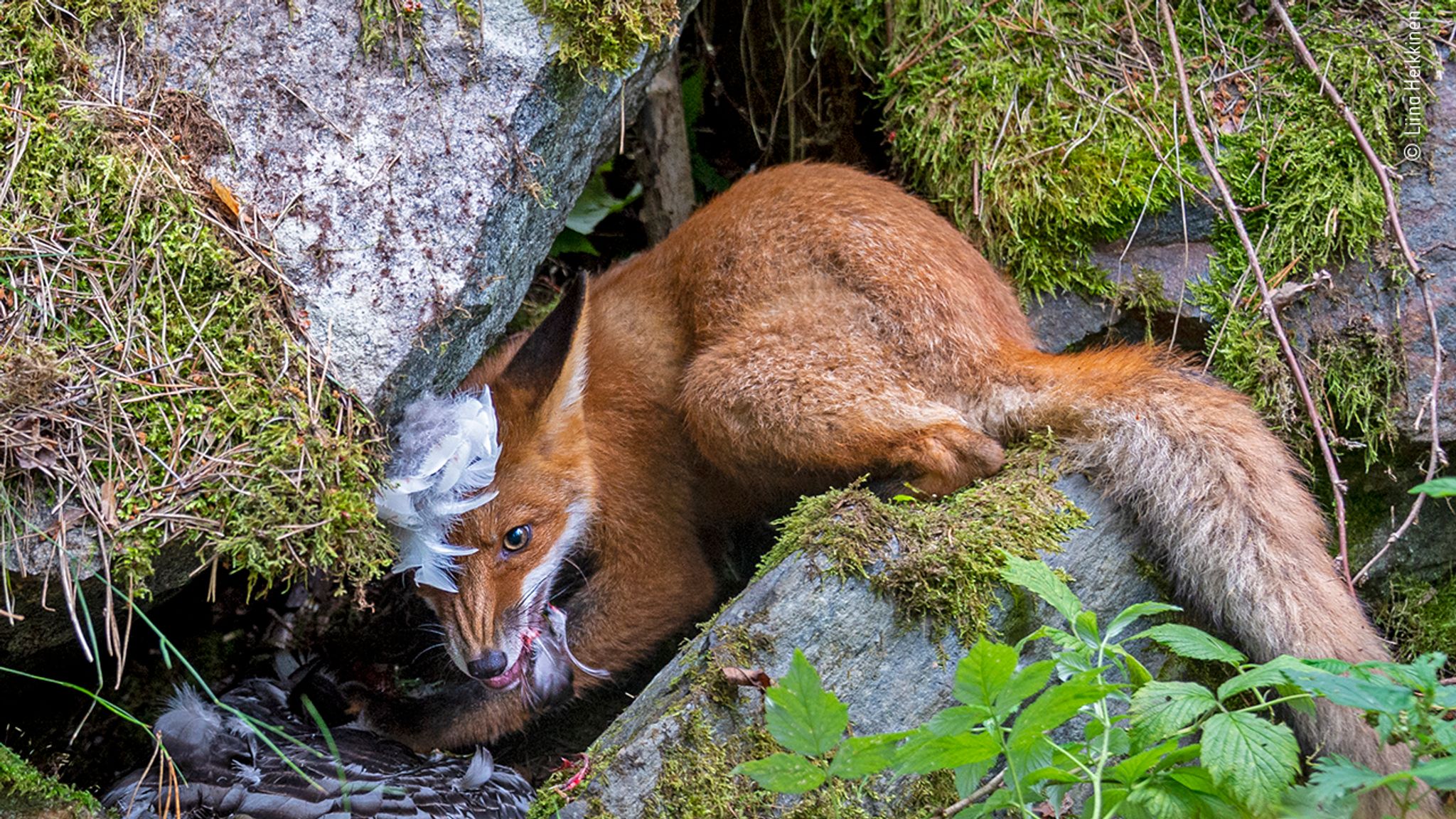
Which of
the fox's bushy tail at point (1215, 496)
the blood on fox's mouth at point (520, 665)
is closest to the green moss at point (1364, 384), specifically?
the fox's bushy tail at point (1215, 496)

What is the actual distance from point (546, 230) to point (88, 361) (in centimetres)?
184

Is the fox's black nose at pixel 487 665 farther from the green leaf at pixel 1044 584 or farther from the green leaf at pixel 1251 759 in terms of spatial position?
the green leaf at pixel 1251 759

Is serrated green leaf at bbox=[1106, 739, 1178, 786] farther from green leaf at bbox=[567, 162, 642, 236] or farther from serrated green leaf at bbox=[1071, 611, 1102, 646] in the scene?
green leaf at bbox=[567, 162, 642, 236]

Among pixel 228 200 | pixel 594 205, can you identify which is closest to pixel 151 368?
pixel 228 200

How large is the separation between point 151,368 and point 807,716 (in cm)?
252

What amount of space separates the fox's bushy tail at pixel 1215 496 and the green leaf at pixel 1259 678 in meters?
0.80

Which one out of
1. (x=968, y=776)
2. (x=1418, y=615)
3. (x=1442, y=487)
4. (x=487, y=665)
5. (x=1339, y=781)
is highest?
(x=1442, y=487)

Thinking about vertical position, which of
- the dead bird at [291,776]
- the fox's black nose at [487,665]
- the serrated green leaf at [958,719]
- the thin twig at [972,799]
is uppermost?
the serrated green leaf at [958,719]

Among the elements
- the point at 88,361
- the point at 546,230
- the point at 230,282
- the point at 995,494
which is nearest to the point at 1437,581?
the point at 995,494

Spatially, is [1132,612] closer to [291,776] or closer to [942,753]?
[942,753]

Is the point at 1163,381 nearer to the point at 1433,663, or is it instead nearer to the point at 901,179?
the point at 1433,663

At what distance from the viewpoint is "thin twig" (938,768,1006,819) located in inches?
122

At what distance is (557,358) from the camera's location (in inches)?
185

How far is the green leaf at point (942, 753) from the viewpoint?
104 inches
